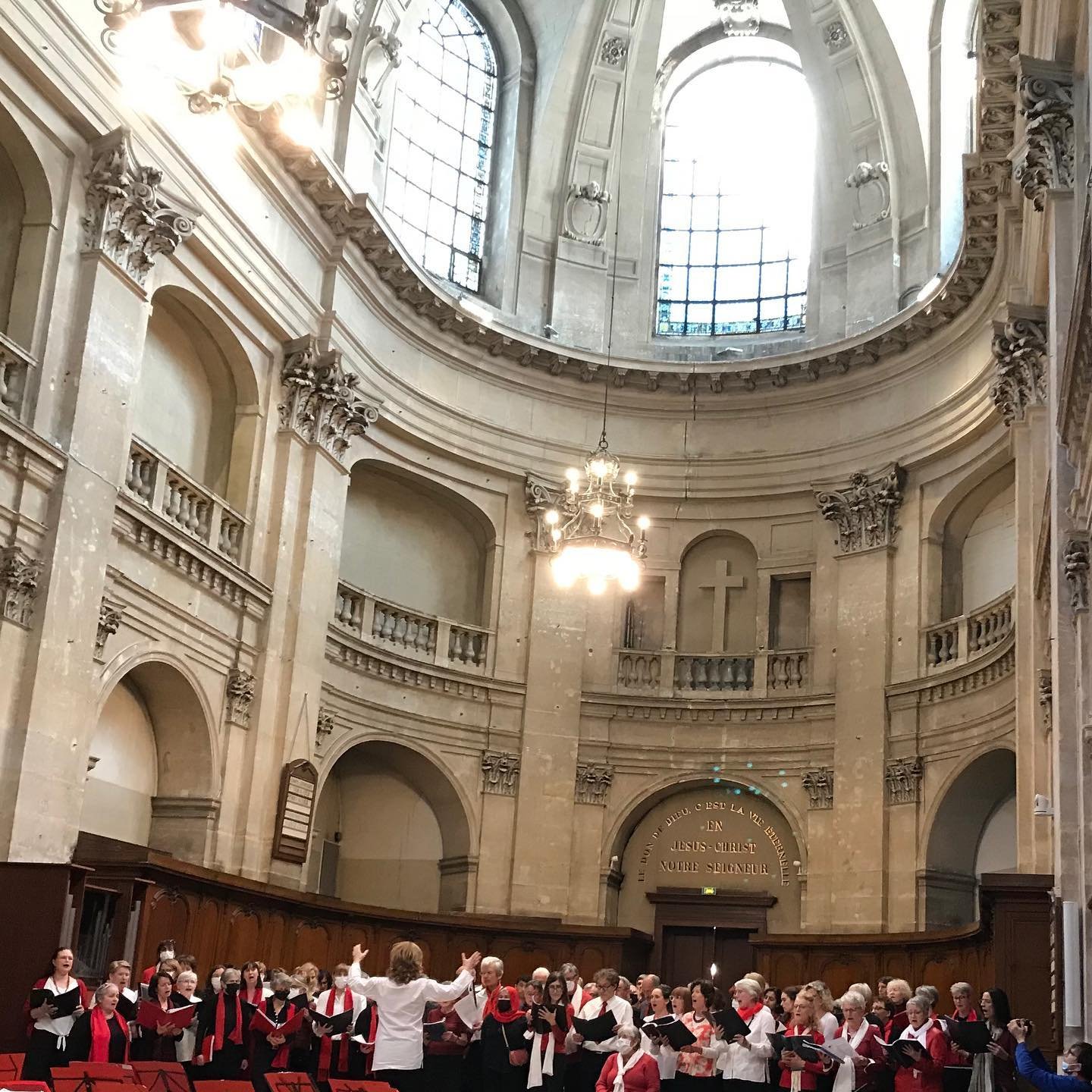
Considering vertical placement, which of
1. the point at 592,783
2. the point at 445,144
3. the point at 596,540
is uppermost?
the point at 445,144

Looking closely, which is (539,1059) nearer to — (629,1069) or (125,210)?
(629,1069)

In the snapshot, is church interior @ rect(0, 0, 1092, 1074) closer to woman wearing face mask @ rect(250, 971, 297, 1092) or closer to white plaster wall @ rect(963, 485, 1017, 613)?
white plaster wall @ rect(963, 485, 1017, 613)

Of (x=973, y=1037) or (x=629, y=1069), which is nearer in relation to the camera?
(x=973, y=1037)

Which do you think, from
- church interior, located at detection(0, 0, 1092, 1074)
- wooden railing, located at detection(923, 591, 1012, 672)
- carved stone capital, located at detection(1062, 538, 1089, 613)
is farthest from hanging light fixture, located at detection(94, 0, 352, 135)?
wooden railing, located at detection(923, 591, 1012, 672)

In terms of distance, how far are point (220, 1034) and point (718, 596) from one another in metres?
12.4

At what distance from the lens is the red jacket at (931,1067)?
A: 9141 mm

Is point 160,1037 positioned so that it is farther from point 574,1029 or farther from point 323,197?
point 323,197

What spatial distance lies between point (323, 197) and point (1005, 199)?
7948 mm

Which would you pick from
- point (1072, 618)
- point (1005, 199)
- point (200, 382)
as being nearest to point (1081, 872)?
point (1072, 618)

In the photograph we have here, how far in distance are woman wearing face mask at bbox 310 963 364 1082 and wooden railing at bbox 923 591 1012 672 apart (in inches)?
362

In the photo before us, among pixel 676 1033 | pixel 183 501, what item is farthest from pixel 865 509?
pixel 676 1033

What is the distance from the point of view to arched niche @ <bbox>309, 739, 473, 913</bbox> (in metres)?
20.4

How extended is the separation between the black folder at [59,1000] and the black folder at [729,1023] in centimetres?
411

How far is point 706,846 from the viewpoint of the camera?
2105cm
